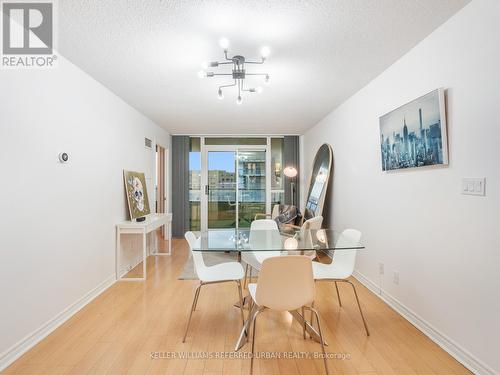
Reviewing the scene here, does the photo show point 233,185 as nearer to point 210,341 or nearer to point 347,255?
point 347,255

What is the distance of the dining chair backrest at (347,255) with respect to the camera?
2375 millimetres

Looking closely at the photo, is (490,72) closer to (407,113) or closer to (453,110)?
(453,110)

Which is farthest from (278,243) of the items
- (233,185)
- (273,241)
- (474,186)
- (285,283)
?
(233,185)

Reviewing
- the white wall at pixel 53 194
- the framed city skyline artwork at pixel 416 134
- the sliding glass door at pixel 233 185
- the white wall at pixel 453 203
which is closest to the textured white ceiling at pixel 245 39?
the white wall at pixel 453 203

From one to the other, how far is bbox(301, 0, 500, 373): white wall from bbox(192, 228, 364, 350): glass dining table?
1.89ft

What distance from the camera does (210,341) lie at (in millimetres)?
2164

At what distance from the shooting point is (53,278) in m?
2.34

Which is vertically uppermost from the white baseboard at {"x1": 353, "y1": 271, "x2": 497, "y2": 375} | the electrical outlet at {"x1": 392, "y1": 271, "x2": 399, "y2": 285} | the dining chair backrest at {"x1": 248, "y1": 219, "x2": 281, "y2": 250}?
the dining chair backrest at {"x1": 248, "y1": 219, "x2": 281, "y2": 250}

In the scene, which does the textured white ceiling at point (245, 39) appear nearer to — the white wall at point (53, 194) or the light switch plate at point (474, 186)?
the white wall at point (53, 194)

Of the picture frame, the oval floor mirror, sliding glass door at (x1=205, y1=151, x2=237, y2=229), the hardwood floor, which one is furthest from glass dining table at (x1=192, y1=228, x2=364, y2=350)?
sliding glass door at (x1=205, y1=151, x2=237, y2=229)

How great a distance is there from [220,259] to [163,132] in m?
3.03

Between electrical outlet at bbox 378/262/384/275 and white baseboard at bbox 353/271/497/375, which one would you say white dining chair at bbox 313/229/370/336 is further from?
electrical outlet at bbox 378/262/384/275

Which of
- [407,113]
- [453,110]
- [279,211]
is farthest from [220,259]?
[453,110]

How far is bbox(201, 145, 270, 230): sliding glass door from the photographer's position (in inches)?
259
